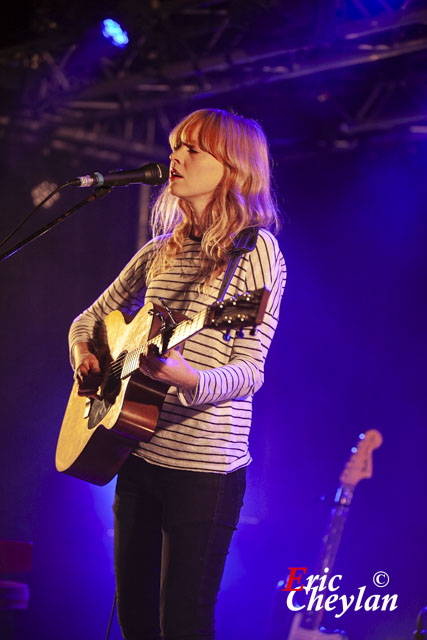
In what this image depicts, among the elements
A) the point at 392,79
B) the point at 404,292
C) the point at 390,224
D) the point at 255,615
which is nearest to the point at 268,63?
the point at 392,79

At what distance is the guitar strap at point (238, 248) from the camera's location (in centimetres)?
229

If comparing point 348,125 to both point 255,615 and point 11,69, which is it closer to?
point 11,69

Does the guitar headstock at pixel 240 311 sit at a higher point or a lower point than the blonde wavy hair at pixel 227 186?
lower

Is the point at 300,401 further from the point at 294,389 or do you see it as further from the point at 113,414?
the point at 113,414

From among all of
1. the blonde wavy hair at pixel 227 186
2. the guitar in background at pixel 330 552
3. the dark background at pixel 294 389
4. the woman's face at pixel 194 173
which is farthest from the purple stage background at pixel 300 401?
the woman's face at pixel 194 173

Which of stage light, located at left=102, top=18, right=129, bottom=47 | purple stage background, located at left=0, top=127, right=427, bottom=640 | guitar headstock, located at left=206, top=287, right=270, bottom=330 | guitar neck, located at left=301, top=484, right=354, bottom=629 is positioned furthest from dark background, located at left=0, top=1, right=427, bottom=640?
guitar headstock, located at left=206, top=287, right=270, bottom=330

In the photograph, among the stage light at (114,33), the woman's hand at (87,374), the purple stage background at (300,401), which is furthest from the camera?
the stage light at (114,33)

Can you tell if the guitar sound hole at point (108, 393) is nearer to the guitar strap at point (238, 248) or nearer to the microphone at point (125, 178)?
the guitar strap at point (238, 248)

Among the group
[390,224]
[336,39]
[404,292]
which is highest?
[336,39]

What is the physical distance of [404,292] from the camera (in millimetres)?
4723

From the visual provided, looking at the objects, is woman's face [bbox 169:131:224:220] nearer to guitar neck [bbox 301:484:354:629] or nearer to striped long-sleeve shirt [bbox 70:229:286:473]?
striped long-sleeve shirt [bbox 70:229:286:473]

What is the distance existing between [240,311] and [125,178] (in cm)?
71

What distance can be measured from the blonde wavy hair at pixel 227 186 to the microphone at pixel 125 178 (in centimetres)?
29

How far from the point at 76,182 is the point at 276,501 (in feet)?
11.1
